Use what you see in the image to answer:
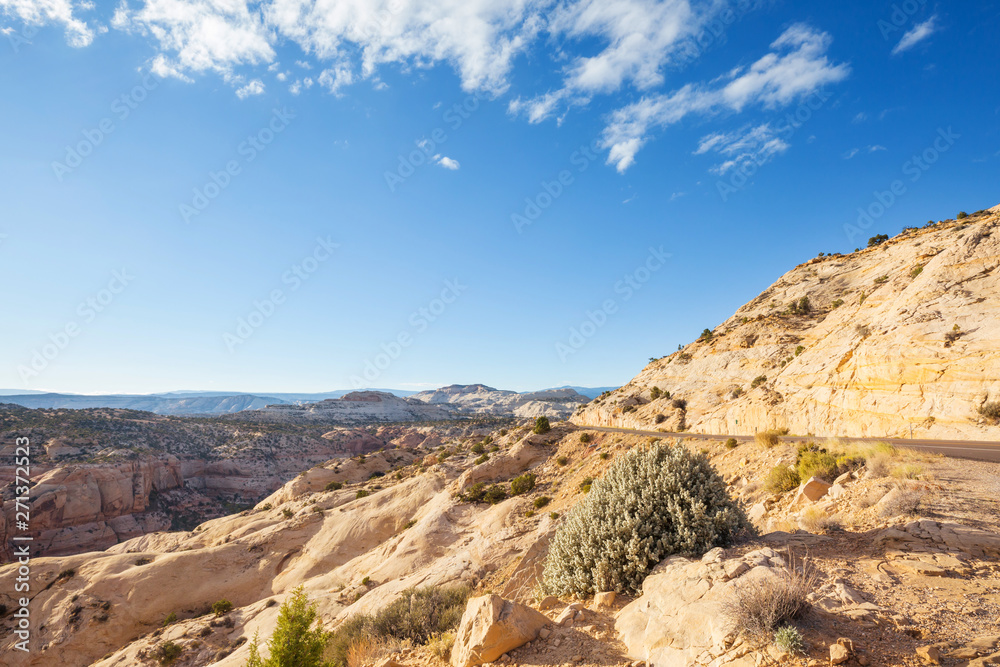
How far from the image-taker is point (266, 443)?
86.6 m

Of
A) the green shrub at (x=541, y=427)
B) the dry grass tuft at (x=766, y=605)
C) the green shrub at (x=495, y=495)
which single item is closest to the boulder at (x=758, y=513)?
the dry grass tuft at (x=766, y=605)

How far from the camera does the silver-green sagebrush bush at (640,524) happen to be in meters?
7.76

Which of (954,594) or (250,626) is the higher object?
(954,594)

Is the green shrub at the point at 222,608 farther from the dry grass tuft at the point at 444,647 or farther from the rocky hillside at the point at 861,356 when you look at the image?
the rocky hillside at the point at 861,356

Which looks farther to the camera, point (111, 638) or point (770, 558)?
point (111, 638)

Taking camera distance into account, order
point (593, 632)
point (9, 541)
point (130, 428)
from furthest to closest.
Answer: point (130, 428)
point (9, 541)
point (593, 632)

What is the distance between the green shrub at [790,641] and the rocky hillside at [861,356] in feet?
60.4

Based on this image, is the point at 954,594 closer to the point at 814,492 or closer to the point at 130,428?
the point at 814,492

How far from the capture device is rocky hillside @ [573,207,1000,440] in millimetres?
18547

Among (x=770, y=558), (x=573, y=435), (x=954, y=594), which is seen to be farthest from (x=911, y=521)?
(x=573, y=435)

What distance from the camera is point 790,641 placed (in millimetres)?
4660

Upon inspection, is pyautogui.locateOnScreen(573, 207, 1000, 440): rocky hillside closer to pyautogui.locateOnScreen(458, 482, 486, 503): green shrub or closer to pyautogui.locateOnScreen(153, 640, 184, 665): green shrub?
pyautogui.locateOnScreen(458, 482, 486, 503): green shrub

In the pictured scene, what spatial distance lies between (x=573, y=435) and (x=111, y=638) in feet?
107

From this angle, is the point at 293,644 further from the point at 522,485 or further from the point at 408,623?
the point at 522,485
